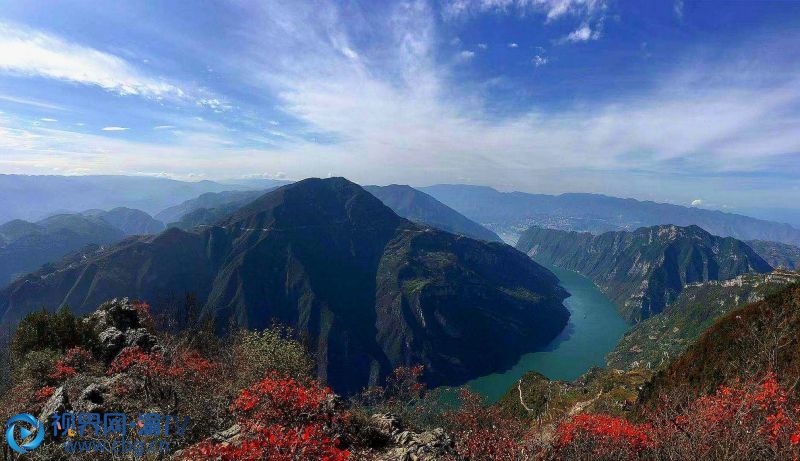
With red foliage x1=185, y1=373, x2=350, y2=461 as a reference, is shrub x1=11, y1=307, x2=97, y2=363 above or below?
below

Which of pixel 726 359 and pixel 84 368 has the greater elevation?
pixel 84 368

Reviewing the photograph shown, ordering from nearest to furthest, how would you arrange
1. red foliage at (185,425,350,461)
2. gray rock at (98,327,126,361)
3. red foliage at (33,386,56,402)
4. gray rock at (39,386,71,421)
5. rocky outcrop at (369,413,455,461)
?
red foliage at (185,425,350,461) → gray rock at (39,386,71,421) → rocky outcrop at (369,413,455,461) → red foliage at (33,386,56,402) → gray rock at (98,327,126,361)

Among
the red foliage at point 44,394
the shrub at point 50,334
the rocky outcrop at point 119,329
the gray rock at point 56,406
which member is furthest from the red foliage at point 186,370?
the shrub at point 50,334

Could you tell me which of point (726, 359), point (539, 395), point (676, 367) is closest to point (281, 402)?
point (726, 359)

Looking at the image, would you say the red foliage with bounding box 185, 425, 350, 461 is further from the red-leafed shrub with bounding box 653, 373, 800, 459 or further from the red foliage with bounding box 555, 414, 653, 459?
the red-leafed shrub with bounding box 653, 373, 800, 459

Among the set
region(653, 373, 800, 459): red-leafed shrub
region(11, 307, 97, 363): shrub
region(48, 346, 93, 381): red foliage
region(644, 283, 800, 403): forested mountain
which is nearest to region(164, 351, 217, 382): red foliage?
region(48, 346, 93, 381): red foliage

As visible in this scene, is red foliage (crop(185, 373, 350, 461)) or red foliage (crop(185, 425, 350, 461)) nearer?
red foliage (crop(185, 425, 350, 461))

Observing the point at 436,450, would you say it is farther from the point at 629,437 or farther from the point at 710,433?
the point at 710,433

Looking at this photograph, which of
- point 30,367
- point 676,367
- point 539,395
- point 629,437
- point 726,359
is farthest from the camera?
point 539,395
